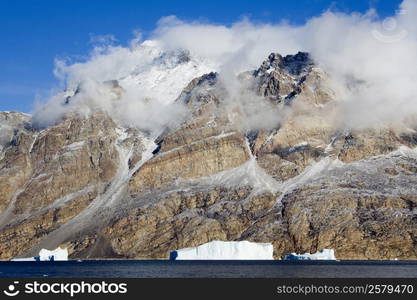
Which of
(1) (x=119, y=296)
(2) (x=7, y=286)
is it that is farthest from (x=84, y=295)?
(2) (x=7, y=286)

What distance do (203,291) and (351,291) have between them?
1850 cm

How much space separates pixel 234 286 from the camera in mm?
95938

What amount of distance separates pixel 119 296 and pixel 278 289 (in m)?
22.8

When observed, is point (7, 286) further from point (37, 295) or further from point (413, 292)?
point (413, 292)

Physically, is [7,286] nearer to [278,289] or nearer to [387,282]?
[278,289]

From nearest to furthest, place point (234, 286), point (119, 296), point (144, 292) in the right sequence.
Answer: point (119, 296), point (144, 292), point (234, 286)

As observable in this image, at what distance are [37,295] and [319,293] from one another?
3355 centimetres

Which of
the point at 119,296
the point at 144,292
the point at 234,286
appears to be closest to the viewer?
the point at 119,296

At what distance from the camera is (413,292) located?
9050cm

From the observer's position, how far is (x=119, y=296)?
79.2 meters

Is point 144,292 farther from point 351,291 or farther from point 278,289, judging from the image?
point 351,291

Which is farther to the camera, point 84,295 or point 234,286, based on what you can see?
point 234,286

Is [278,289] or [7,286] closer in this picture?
[7,286]

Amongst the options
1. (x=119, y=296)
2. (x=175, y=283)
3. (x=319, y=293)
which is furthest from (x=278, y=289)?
(x=119, y=296)
